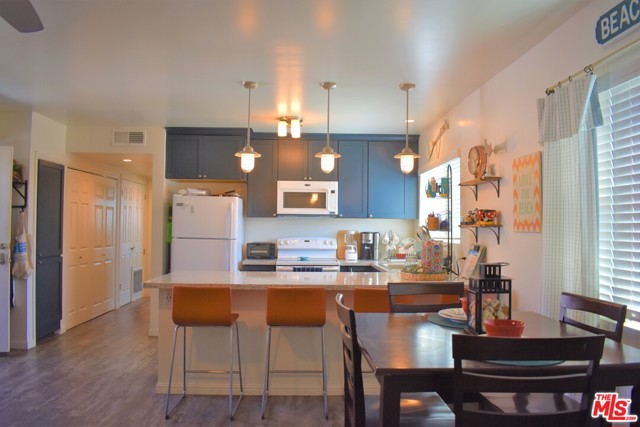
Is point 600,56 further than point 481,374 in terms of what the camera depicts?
Yes

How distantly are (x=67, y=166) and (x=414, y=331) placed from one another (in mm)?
4748

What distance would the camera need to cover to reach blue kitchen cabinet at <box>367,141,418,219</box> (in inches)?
200

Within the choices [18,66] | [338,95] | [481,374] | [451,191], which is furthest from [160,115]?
[481,374]

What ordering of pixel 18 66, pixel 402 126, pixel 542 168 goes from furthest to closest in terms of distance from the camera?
pixel 402 126 < pixel 18 66 < pixel 542 168

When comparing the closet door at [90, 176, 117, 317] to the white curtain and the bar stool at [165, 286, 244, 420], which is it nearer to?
the bar stool at [165, 286, 244, 420]

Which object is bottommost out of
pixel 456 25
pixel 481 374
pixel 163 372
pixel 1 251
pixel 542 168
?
pixel 163 372

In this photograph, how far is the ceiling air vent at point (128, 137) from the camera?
188 inches

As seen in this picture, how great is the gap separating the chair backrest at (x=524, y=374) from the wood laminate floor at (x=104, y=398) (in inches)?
66.7

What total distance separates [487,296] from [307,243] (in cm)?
349

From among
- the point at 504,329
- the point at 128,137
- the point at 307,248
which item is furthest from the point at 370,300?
the point at 128,137

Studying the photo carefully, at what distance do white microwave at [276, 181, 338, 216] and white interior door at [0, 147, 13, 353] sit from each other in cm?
270

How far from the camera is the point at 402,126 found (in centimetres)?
464

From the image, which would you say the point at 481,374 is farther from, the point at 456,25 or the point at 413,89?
the point at 413,89

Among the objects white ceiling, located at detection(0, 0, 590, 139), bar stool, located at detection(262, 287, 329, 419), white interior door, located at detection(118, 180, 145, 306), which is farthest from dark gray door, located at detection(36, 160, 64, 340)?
bar stool, located at detection(262, 287, 329, 419)
